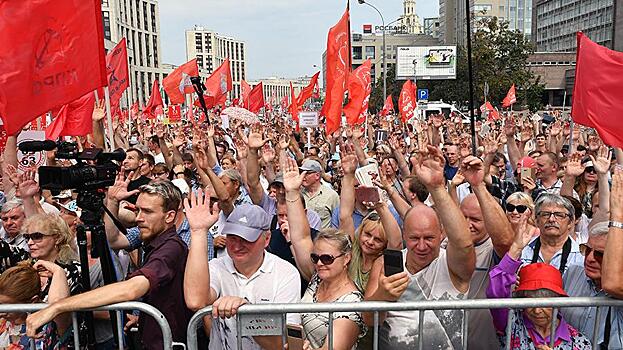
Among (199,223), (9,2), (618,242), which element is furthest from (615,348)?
(9,2)

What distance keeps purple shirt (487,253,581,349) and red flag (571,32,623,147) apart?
127 centimetres

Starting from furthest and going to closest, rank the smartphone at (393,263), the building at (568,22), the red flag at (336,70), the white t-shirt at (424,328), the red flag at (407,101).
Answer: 1. the building at (568,22)
2. the red flag at (407,101)
3. the red flag at (336,70)
4. the white t-shirt at (424,328)
5. the smartphone at (393,263)

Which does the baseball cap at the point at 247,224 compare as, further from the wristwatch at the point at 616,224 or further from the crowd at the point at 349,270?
the wristwatch at the point at 616,224

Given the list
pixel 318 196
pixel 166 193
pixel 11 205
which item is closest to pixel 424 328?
pixel 166 193

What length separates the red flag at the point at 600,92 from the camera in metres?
3.77

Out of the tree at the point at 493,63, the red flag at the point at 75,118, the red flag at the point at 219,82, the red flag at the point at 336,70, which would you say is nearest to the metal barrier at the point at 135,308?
the red flag at the point at 75,118

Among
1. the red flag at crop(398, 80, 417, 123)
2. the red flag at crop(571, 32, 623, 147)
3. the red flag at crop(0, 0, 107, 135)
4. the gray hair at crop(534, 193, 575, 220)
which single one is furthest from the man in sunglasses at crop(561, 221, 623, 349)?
the red flag at crop(398, 80, 417, 123)

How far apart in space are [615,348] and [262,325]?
5.90ft

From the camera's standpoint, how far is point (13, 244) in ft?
15.5

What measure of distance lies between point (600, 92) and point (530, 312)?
2090 mm

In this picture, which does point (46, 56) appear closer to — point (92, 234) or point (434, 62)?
point (92, 234)

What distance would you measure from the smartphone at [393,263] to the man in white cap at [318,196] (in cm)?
321

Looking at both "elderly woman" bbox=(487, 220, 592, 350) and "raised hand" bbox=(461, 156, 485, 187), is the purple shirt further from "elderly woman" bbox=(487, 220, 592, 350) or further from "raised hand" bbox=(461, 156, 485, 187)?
"raised hand" bbox=(461, 156, 485, 187)

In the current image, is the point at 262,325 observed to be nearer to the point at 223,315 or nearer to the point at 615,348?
the point at 223,315
